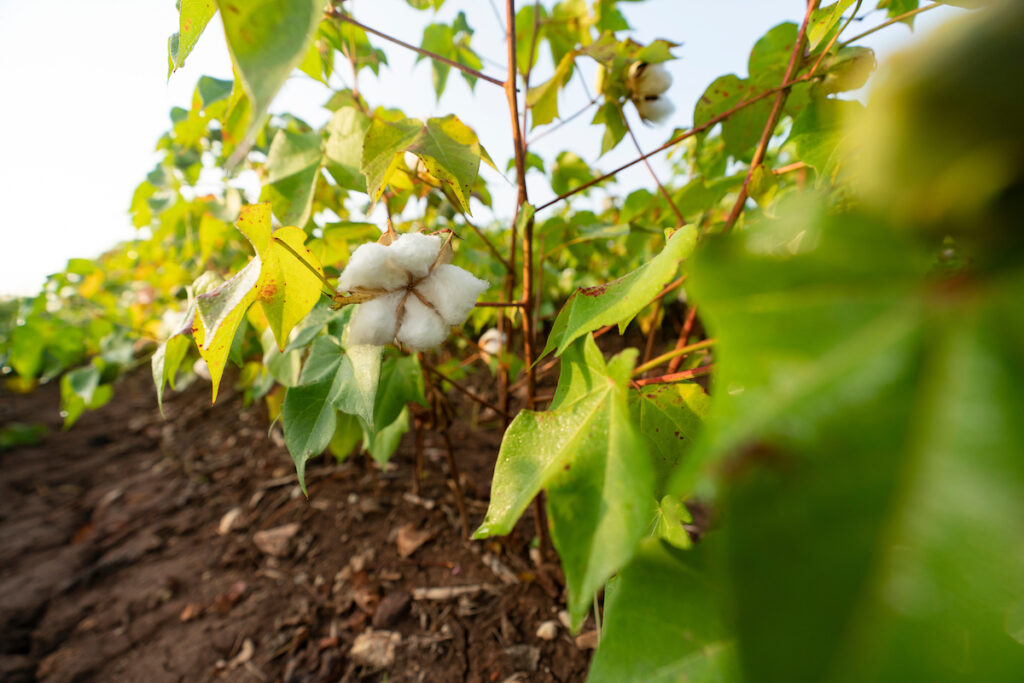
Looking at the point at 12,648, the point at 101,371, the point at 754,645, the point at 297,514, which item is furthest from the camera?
the point at 101,371

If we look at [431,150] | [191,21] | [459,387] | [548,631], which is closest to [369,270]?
[431,150]

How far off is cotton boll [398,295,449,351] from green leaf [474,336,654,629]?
0.56 feet

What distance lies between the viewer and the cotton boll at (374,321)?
50 centimetres

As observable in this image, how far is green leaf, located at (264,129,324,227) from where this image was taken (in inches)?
30.5

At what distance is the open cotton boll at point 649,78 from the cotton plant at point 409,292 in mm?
536

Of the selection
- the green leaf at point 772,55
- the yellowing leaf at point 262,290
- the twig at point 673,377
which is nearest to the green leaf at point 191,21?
the yellowing leaf at point 262,290

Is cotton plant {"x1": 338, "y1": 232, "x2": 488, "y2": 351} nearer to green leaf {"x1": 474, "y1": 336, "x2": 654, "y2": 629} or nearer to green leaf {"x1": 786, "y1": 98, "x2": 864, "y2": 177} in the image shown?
green leaf {"x1": 474, "y1": 336, "x2": 654, "y2": 629}

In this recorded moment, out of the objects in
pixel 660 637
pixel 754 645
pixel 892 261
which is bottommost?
pixel 660 637


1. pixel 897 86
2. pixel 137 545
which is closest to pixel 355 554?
pixel 137 545

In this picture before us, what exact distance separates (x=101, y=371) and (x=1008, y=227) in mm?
2181

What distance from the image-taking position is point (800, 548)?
16 centimetres

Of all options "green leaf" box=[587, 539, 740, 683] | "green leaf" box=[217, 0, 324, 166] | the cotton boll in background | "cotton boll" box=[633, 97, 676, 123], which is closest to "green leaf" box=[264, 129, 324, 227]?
the cotton boll in background

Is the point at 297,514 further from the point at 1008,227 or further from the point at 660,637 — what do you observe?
the point at 1008,227

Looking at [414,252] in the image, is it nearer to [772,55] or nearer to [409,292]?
[409,292]
